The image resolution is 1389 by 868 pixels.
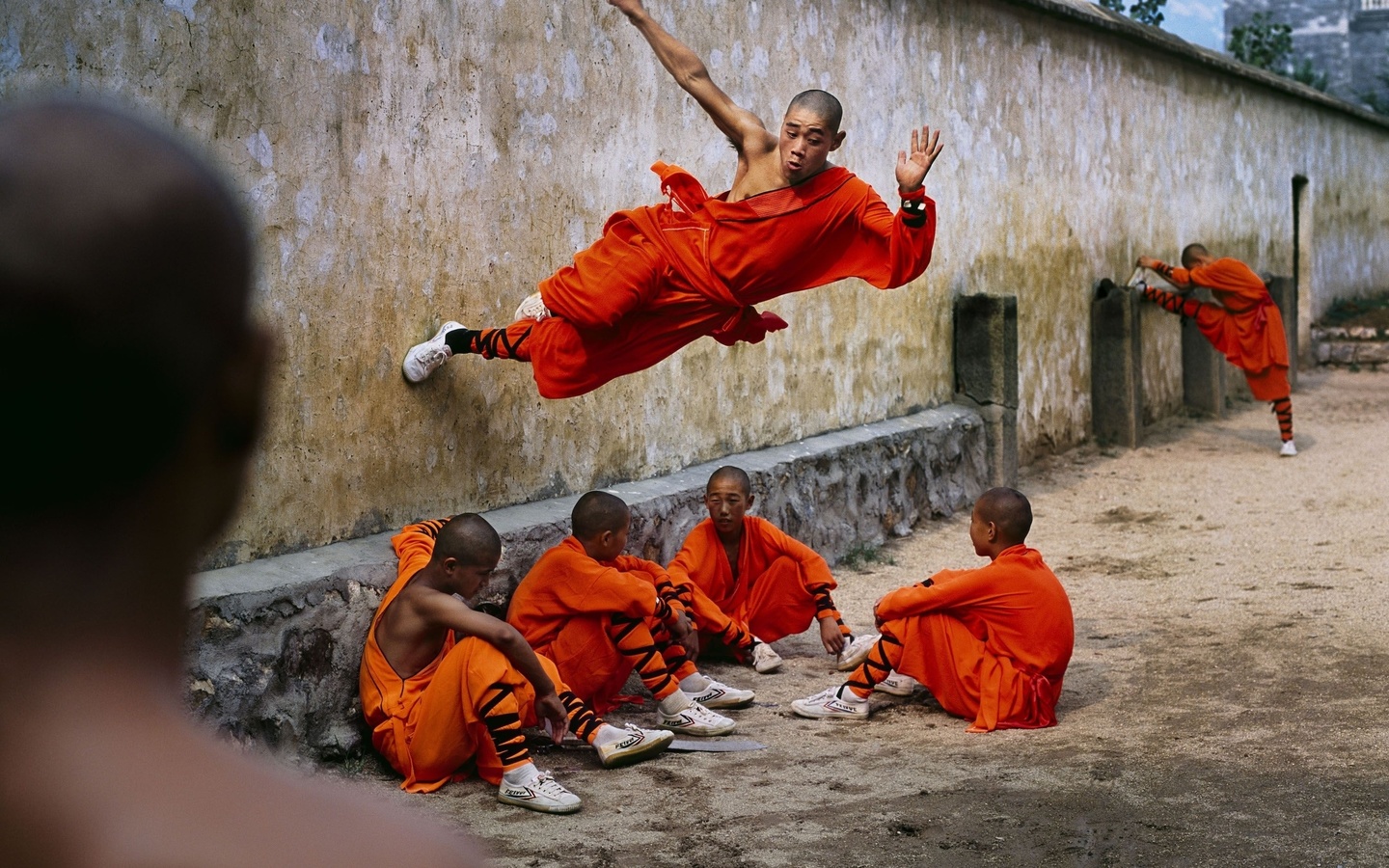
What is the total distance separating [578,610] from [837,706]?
3.27ft

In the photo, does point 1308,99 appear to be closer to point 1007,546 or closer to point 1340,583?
point 1340,583

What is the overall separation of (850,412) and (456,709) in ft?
14.2

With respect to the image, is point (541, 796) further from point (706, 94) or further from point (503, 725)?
point (706, 94)

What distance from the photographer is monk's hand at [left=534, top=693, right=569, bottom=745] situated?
13.9ft

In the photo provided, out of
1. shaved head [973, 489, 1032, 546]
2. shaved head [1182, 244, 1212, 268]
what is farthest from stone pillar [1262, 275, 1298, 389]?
shaved head [973, 489, 1032, 546]

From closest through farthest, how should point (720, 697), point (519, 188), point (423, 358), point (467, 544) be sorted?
point (467, 544), point (423, 358), point (720, 697), point (519, 188)

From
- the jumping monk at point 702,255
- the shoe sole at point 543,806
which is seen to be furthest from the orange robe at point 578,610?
the shoe sole at point 543,806

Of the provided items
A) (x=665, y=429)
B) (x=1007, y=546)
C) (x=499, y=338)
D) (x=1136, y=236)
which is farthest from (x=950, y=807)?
(x=1136, y=236)

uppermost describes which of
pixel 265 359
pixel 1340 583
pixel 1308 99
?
pixel 1308 99

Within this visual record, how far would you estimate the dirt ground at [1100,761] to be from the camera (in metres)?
3.60

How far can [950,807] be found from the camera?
3.90 m

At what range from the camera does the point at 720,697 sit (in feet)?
16.8

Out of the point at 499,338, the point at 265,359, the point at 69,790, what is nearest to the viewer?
the point at 69,790

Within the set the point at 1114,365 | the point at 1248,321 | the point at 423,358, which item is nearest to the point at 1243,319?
the point at 1248,321
